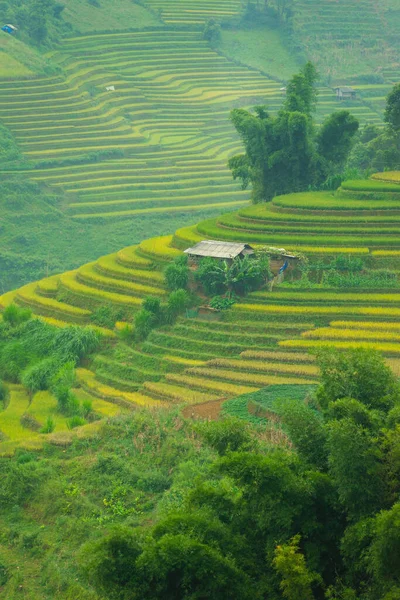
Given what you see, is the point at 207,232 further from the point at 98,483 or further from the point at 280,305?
→ the point at 98,483

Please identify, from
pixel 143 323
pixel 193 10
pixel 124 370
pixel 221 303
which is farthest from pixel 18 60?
pixel 124 370

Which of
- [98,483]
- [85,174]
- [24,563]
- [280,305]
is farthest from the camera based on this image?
[85,174]

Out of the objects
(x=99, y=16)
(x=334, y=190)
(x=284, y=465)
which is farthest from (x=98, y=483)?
(x=99, y=16)

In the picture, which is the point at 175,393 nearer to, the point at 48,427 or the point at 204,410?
the point at 204,410

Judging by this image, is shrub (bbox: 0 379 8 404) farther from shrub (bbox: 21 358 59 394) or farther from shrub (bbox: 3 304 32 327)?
shrub (bbox: 3 304 32 327)

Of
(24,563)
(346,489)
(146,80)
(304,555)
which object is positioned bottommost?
(24,563)

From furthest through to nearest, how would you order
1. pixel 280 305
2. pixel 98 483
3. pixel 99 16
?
pixel 99 16 < pixel 280 305 < pixel 98 483

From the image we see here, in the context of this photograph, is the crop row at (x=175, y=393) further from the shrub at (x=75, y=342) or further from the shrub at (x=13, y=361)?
the shrub at (x=13, y=361)
